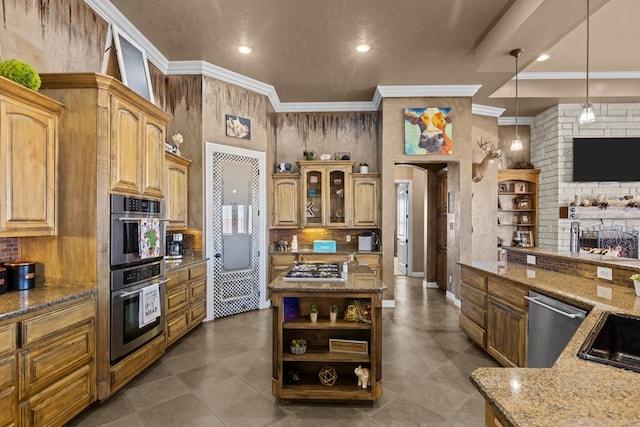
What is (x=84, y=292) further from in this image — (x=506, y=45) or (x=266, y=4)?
(x=506, y=45)

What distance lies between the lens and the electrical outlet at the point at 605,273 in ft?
8.54

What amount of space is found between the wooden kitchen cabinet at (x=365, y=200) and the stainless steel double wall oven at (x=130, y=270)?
3.28 meters

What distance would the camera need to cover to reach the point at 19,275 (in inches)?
90.1

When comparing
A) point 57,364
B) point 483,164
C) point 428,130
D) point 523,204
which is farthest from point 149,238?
point 523,204

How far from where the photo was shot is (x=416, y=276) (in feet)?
25.9

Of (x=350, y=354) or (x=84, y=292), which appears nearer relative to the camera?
(x=84, y=292)

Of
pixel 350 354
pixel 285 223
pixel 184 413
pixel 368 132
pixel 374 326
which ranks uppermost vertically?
pixel 368 132

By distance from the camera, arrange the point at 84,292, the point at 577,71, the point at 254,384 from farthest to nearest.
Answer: the point at 577,71 → the point at 254,384 → the point at 84,292

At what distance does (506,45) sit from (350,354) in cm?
371

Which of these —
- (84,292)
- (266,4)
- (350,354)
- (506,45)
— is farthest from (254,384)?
(506,45)

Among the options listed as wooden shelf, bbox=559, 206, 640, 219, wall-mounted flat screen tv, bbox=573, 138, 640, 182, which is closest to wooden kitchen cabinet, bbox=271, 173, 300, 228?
wooden shelf, bbox=559, 206, 640, 219

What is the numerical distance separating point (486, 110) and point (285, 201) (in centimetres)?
406

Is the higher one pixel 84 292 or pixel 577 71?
pixel 577 71

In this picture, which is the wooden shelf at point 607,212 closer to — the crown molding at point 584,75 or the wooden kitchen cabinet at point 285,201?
the crown molding at point 584,75
